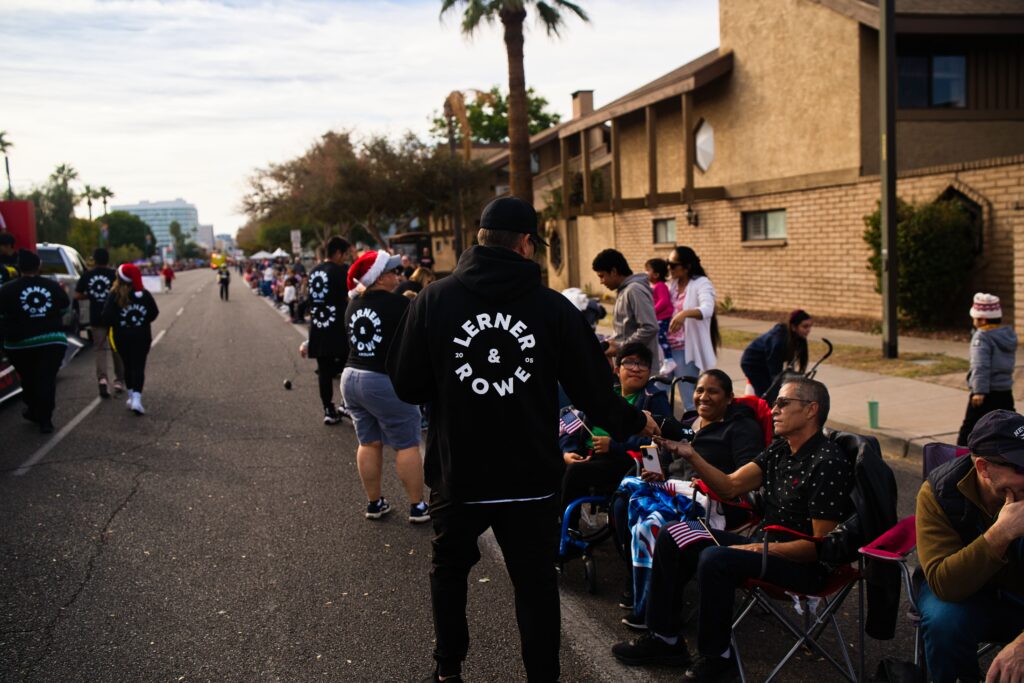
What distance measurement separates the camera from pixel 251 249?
124188 mm

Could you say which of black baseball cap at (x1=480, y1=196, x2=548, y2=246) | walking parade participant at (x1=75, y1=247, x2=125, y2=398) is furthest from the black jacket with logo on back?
walking parade participant at (x1=75, y1=247, x2=125, y2=398)

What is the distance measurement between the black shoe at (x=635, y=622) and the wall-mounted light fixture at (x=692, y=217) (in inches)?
703

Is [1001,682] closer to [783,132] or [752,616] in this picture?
[752,616]

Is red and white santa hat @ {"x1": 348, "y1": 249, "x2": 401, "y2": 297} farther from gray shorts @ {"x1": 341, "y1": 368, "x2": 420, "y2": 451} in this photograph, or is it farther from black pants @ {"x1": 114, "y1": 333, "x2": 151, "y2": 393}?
black pants @ {"x1": 114, "y1": 333, "x2": 151, "y2": 393}

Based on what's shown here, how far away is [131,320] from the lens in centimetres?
1022

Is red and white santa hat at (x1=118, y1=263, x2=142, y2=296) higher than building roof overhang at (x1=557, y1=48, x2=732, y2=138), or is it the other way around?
building roof overhang at (x1=557, y1=48, x2=732, y2=138)

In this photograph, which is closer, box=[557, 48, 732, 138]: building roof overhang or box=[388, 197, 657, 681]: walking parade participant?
box=[388, 197, 657, 681]: walking parade participant

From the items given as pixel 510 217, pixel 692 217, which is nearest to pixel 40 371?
pixel 510 217

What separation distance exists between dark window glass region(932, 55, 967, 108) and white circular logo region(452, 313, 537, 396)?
17.4 m

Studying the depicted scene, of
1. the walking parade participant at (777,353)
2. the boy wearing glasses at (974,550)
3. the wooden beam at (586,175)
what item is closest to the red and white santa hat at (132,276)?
the walking parade participant at (777,353)

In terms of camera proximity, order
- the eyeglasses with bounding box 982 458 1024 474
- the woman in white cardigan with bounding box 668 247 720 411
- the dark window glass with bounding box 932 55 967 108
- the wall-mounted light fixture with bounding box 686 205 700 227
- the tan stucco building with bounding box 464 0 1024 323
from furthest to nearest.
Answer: the wall-mounted light fixture with bounding box 686 205 700 227 < the dark window glass with bounding box 932 55 967 108 < the tan stucco building with bounding box 464 0 1024 323 < the woman in white cardigan with bounding box 668 247 720 411 < the eyeglasses with bounding box 982 458 1024 474

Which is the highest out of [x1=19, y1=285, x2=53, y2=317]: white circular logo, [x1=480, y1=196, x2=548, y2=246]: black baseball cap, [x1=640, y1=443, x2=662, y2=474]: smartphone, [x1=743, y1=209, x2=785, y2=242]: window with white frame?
[x1=743, y1=209, x2=785, y2=242]: window with white frame

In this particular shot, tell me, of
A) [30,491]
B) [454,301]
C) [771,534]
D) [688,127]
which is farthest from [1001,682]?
[688,127]

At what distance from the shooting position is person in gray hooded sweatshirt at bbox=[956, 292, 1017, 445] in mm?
6258
